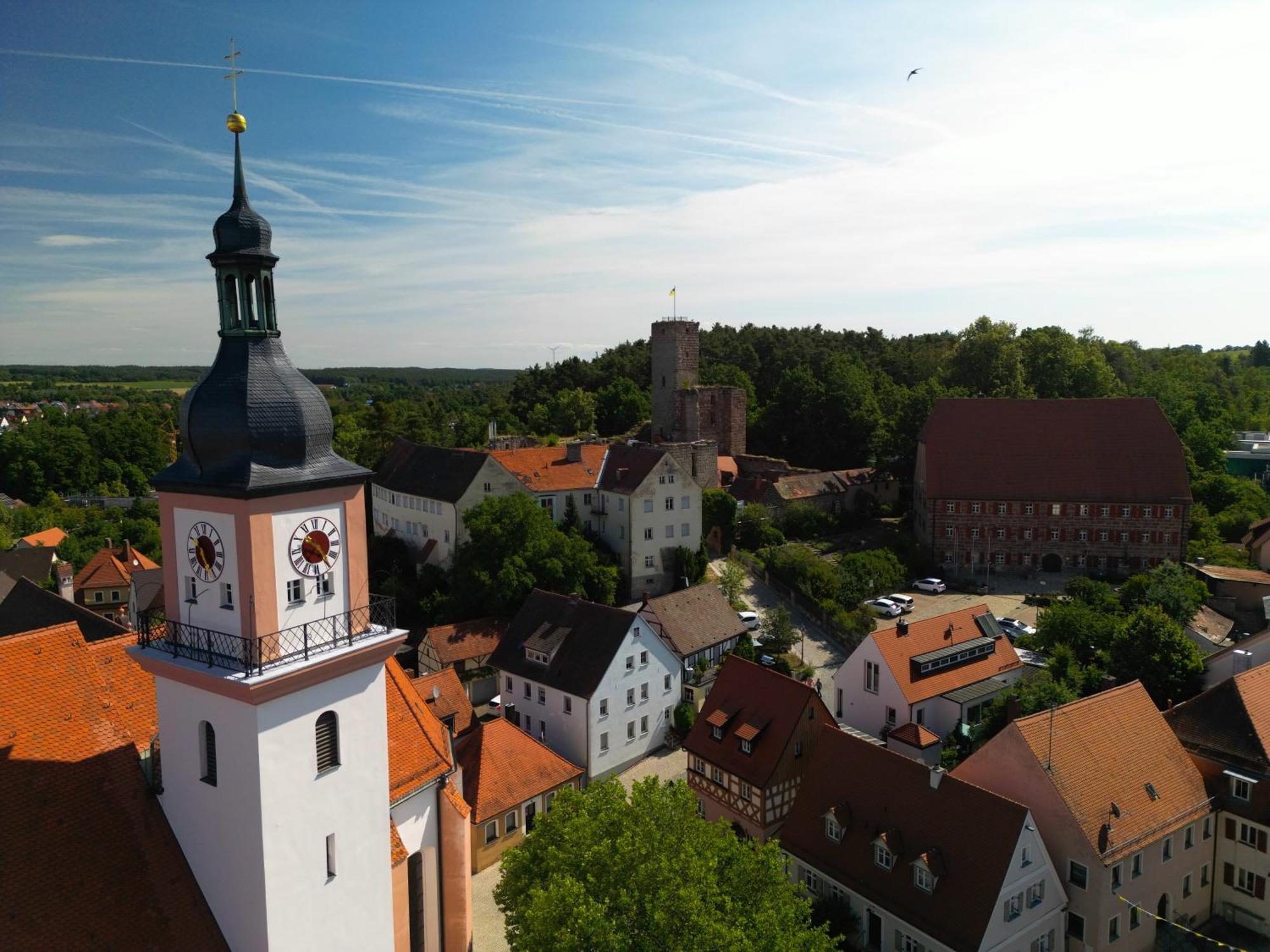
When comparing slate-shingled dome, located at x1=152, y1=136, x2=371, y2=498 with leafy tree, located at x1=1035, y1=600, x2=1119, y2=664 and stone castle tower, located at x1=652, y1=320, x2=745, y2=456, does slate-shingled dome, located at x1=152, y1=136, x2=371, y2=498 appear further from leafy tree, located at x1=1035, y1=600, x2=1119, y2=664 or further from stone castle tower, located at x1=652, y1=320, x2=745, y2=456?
stone castle tower, located at x1=652, y1=320, x2=745, y2=456

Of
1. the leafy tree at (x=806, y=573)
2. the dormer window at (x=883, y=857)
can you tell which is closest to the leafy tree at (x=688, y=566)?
the leafy tree at (x=806, y=573)

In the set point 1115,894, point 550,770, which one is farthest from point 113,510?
point 1115,894

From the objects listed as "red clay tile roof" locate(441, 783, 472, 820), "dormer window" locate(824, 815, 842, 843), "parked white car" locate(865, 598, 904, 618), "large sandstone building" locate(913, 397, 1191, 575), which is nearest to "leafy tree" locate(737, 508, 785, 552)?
"parked white car" locate(865, 598, 904, 618)

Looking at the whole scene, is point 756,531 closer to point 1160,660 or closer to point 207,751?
point 1160,660

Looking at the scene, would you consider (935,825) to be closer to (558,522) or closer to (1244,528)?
(558,522)

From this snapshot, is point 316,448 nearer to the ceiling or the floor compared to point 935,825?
nearer to the ceiling

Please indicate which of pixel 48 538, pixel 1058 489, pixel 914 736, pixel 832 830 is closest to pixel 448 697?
pixel 832 830
